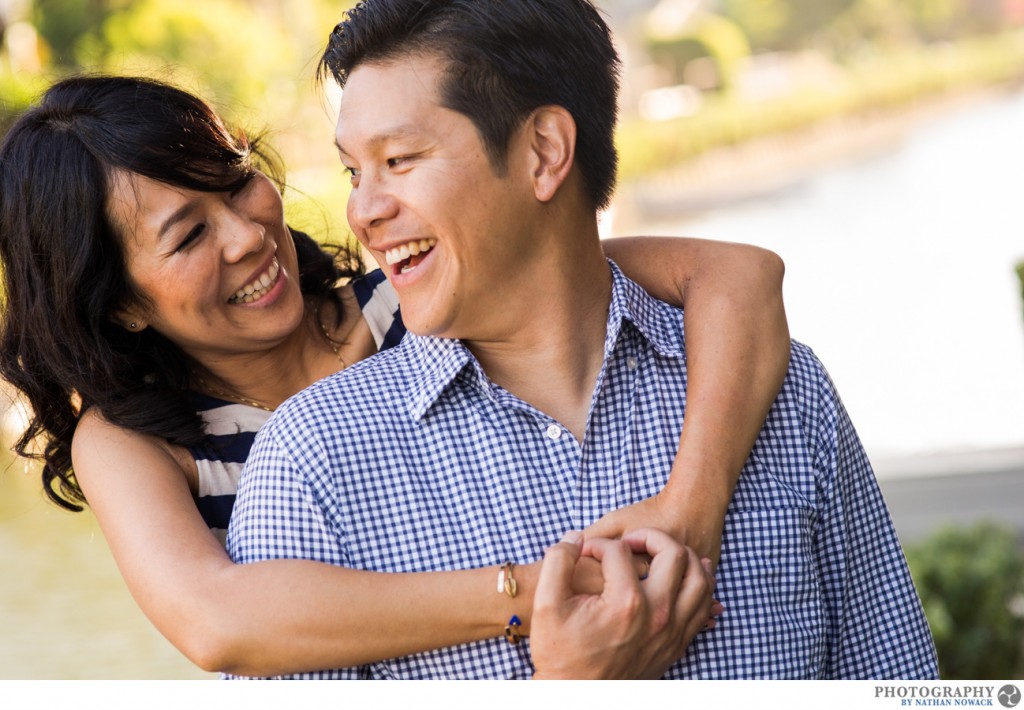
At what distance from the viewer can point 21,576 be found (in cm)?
633

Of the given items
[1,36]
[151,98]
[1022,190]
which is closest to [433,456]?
[151,98]

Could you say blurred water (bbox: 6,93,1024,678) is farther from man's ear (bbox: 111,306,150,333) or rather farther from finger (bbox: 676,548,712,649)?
finger (bbox: 676,548,712,649)

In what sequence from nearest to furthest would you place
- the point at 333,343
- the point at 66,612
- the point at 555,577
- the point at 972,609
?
the point at 555,577, the point at 333,343, the point at 972,609, the point at 66,612

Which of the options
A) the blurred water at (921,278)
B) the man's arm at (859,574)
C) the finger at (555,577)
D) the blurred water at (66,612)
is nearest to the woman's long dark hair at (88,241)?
the finger at (555,577)

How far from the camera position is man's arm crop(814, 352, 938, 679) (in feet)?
5.60

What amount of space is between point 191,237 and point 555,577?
1.01m

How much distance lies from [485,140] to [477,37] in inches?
5.9

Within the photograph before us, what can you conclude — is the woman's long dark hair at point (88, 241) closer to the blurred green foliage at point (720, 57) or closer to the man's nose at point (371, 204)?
the man's nose at point (371, 204)

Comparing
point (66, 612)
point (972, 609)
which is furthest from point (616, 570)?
point (66, 612)

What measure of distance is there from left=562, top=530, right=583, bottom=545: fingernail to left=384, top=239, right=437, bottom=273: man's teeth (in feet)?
1.39

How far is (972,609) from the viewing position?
3.79m

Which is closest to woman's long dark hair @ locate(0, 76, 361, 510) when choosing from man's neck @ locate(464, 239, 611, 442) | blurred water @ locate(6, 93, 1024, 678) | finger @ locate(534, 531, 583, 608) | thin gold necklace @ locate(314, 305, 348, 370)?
thin gold necklace @ locate(314, 305, 348, 370)

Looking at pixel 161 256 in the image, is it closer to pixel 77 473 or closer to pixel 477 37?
pixel 77 473

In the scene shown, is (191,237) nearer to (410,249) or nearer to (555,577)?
(410,249)
